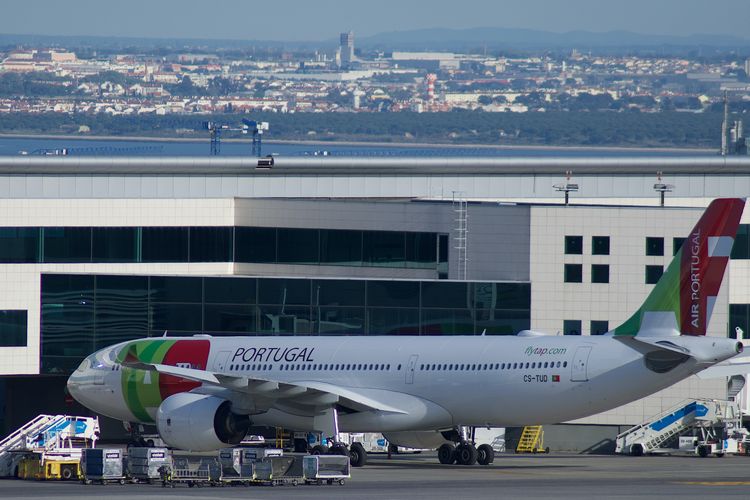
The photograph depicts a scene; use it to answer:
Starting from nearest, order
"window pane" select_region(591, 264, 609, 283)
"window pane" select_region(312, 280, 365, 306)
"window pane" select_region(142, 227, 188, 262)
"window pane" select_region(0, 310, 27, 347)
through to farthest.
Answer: "window pane" select_region(591, 264, 609, 283)
"window pane" select_region(312, 280, 365, 306)
"window pane" select_region(0, 310, 27, 347)
"window pane" select_region(142, 227, 188, 262)

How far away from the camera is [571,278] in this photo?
201 feet

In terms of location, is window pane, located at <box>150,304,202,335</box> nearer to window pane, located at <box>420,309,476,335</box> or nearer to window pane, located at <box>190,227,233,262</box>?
window pane, located at <box>190,227,233,262</box>

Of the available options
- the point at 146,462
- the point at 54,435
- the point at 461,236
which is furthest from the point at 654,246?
the point at 146,462

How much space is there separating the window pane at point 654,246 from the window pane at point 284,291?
1410 centimetres

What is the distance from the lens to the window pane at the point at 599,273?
6112cm

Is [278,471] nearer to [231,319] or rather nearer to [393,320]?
[393,320]

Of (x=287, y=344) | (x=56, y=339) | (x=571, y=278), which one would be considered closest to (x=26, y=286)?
(x=56, y=339)

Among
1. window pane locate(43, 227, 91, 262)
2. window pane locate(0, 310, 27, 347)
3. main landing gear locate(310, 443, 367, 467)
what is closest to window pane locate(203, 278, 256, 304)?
window pane locate(43, 227, 91, 262)

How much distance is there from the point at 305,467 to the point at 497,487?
18.6ft

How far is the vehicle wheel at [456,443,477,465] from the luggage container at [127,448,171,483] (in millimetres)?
11096

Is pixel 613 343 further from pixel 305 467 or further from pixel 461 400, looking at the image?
pixel 305 467

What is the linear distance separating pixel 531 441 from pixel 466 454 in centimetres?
1305

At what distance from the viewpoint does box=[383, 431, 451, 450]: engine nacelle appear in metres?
49.5

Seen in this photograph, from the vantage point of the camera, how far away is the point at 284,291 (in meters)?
62.6
